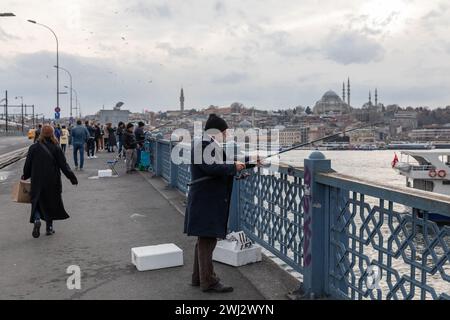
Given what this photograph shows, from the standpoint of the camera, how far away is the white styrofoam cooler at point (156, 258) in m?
5.70

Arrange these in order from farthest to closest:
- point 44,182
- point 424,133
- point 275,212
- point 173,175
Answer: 1. point 424,133
2. point 173,175
3. point 44,182
4. point 275,212

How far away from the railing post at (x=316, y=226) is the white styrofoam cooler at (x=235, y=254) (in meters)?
1.27

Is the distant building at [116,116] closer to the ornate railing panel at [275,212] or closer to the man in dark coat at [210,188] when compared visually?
the ornate railing panel at [275,212]

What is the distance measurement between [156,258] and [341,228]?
7.65 ft

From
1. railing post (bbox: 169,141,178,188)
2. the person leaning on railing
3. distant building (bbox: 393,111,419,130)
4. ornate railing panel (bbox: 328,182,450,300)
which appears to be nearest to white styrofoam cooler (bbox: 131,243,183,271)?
ornate railing panel (bbox: 328,182,450,300)

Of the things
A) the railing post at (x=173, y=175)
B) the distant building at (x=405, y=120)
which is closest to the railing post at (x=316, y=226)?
the distant building at (x=405, y=120)

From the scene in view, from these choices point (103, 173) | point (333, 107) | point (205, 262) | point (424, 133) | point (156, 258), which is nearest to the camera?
point (205, 262)

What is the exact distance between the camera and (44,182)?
739cm

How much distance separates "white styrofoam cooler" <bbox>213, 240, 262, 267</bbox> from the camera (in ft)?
19.0

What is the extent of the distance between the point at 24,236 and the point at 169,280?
10.5 ft

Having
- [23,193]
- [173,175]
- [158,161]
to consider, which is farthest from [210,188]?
[158,161]

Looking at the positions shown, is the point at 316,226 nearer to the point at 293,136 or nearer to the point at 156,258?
the point at 156,258

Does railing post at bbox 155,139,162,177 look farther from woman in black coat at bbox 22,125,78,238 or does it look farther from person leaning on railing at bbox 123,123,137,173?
woman in black coat at bbox 22,125,78,238
